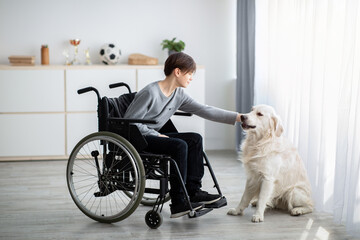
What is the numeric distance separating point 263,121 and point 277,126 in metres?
0.09

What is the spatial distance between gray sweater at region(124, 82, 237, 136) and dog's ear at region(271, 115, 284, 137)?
241 millimetres

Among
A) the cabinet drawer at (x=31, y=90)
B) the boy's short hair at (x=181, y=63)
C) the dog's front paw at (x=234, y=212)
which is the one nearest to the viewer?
the boy's short hair at (x=181, y=63)

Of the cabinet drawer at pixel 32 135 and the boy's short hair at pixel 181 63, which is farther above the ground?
the boy's short hair at pixel 181 63

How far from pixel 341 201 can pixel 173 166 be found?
991 millimetres

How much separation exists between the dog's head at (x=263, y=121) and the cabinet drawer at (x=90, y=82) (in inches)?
83.5

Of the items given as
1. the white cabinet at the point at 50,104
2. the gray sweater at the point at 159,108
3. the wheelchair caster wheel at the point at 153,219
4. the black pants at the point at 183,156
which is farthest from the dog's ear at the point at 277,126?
the white cabinet at the point at 50,104

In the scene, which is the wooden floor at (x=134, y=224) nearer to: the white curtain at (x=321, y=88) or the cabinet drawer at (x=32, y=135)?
the white curtain at (x=321, y=88)

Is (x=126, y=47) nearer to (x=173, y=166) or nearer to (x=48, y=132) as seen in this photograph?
(x=48, y=132)

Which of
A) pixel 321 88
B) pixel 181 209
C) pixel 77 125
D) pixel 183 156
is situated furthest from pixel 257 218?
pixel 77 125

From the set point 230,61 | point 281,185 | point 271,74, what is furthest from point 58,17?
point 281,185

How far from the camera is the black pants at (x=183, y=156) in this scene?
114 inches

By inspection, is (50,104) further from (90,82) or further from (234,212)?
(234,212)

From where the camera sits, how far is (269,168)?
3141mm

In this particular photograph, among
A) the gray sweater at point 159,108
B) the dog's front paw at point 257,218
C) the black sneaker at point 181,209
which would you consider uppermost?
the gray sweater at point 159,108
